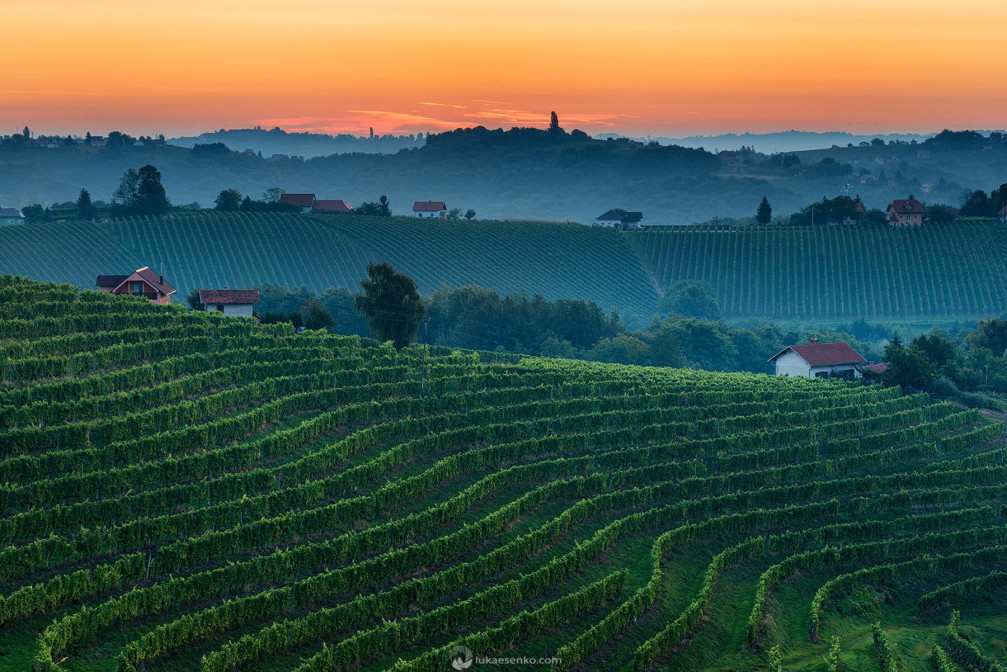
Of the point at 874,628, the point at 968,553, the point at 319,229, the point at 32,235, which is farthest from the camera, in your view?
→ the point at 319,229

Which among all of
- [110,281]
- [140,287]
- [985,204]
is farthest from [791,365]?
[985,204]

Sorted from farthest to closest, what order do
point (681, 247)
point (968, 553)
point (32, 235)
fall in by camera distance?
point (681, 247) → point (32, 235) → point (968, 553)

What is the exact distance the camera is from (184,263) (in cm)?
13938

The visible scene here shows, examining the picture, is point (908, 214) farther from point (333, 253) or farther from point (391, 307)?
point (391, 307)

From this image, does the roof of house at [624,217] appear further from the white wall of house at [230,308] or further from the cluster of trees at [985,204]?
the white wall of house at [230,308]

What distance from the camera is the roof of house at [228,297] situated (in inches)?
3351

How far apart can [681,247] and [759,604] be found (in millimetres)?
131551

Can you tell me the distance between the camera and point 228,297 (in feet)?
280

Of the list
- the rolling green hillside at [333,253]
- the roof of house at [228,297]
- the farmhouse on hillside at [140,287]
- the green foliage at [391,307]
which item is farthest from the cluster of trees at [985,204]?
the farmhouse on hillside at [140,287]

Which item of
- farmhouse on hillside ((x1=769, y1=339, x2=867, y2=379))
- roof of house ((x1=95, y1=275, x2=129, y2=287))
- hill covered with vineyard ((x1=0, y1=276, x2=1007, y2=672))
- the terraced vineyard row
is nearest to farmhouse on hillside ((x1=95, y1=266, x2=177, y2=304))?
roof of house ((x1=95, y1=275, x2=129, y2=287))

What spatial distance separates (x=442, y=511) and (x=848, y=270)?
12145cm

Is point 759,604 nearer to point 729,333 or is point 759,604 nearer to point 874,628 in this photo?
point 874,628

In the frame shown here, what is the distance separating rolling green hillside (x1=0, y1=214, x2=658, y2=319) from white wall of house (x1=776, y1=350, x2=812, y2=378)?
6054 centimetres

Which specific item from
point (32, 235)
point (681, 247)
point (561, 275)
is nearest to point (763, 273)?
point (681, 247)
